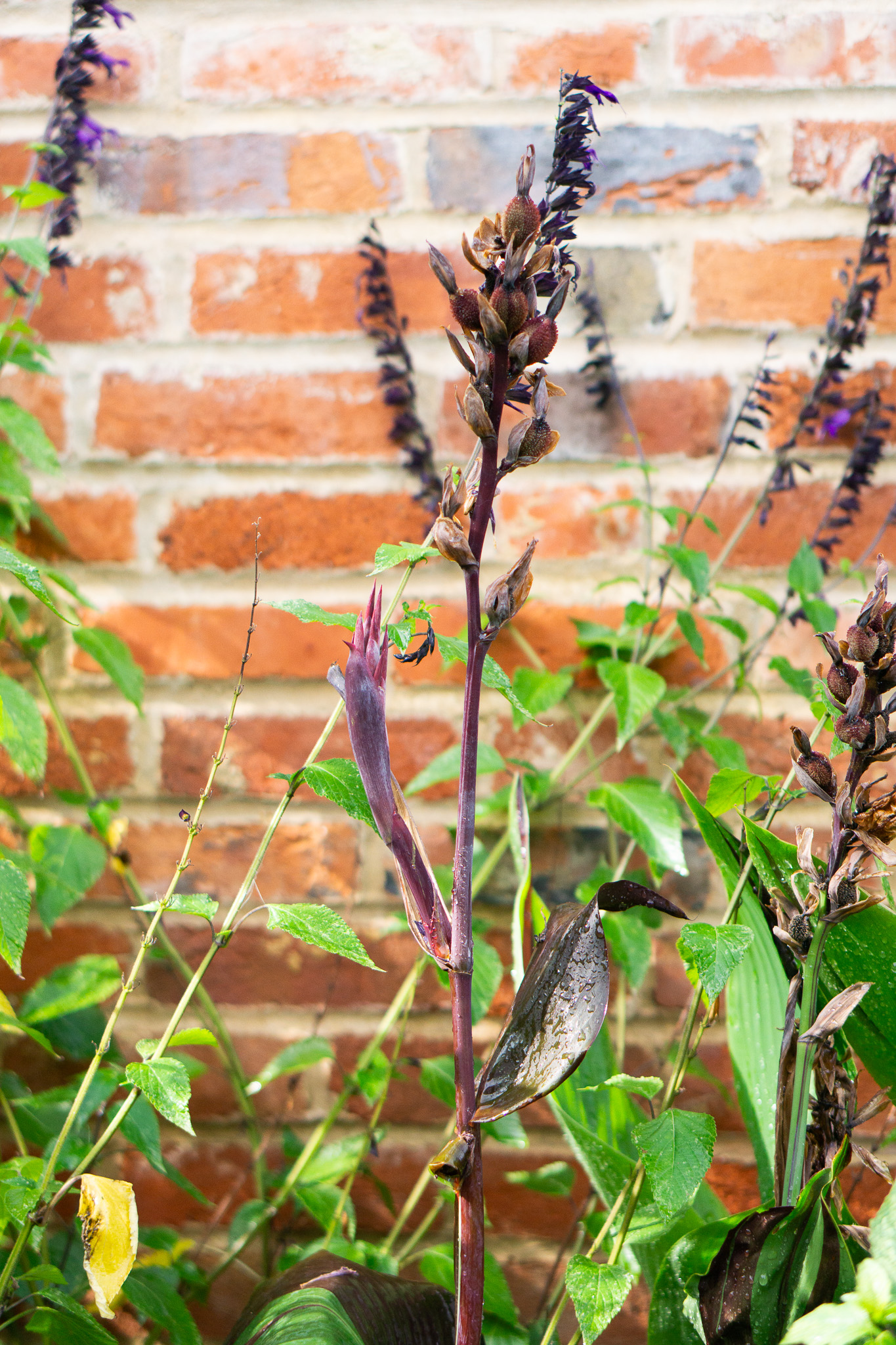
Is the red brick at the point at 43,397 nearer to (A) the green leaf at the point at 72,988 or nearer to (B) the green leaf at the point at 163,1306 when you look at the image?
(A) the green leaf at the point at 72,988

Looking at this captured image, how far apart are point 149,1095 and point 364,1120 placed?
1.59ft

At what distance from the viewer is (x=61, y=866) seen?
666mm

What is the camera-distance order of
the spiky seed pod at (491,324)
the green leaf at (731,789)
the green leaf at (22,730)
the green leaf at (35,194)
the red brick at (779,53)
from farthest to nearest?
the red brick at (779,53) → the green leaf at (35,194) → the green leaf at (22,730) → the green leaf at (731,789) → the spiky seed pod at (491,324)

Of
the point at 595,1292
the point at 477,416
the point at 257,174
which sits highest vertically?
the point at 257,174

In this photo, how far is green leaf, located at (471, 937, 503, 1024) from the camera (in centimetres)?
58

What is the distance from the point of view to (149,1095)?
344mm

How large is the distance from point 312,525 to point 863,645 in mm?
549

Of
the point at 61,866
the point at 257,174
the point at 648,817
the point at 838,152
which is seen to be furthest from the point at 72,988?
the point at 838,152

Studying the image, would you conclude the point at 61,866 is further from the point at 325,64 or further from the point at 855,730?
the point at 325,64

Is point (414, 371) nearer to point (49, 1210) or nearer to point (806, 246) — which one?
point (806, 246)

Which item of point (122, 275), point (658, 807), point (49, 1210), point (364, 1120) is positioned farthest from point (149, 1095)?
point (122, 275)

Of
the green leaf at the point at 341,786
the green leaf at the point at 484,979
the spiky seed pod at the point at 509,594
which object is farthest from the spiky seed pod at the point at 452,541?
the green leaf at the point at 484,979

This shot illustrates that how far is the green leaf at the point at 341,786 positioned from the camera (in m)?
0.39

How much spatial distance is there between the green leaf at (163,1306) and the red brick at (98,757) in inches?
14.9
